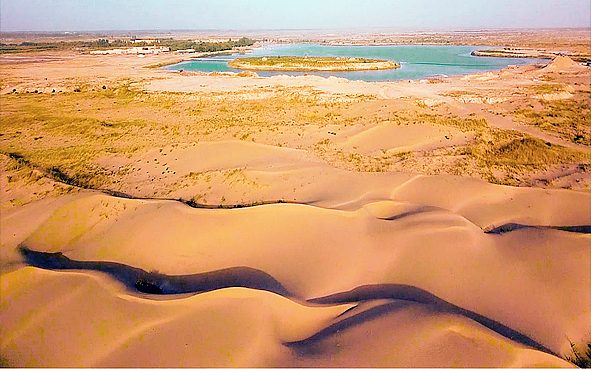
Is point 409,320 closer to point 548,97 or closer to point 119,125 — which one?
point 119,125

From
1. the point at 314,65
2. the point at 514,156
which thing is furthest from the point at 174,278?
the point at 314,65

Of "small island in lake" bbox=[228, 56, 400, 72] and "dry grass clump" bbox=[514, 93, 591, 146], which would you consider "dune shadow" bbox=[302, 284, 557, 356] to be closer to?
"dry grass clump" bbox=[514, 93, 591, 146]

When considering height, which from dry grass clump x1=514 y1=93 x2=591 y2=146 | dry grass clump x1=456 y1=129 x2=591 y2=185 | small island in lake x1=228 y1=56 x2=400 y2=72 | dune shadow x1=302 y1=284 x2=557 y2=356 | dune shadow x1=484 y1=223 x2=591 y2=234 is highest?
small island in lake x1=228 y1=56 x2=400 y2=72

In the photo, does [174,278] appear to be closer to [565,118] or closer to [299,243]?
[299,243]

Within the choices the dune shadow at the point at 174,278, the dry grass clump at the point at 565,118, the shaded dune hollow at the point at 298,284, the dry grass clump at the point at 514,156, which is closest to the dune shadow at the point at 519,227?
the shaded dune hollow at the point at 298,284

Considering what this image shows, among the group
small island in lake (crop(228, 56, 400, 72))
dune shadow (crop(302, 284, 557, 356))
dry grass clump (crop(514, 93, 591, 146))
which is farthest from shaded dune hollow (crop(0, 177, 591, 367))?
small island in lake (crop(228, 56, 400, 72))

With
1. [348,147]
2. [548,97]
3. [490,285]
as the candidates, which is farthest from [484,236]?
[548,97]
